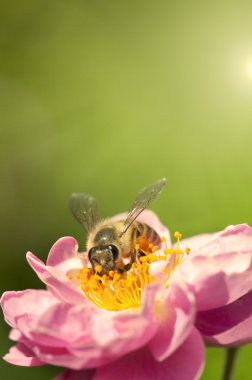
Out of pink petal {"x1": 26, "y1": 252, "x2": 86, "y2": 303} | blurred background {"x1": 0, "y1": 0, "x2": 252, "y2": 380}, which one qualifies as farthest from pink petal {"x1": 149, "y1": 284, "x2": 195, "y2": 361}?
blurred background {"x1": 0, "y1": 0, "x2": 252, "y2": 380}

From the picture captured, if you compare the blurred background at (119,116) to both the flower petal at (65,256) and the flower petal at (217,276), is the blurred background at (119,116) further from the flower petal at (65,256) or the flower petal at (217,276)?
the flower petal at (217,276)

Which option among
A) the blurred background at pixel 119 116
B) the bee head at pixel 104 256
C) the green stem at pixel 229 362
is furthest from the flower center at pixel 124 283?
the blurred background at pixel 119 116

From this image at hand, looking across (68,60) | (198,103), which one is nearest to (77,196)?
(198,103)

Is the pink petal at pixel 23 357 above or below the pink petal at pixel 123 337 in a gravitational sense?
below

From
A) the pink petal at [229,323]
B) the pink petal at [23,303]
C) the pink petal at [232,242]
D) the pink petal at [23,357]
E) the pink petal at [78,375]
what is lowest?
the pink petal at [78,375]

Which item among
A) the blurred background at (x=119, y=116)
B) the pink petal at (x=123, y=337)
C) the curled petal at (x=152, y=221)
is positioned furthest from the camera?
the blurred background at (x=119, y=116)

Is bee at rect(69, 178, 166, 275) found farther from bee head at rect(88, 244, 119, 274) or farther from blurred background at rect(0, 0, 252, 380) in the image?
blurred background at rect(0, 0, 252, 380)

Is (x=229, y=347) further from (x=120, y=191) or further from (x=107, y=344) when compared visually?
(x=120, y=191)
